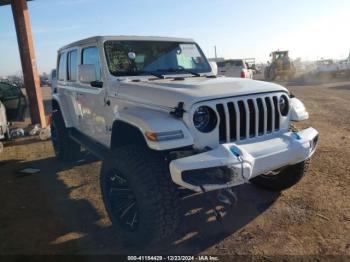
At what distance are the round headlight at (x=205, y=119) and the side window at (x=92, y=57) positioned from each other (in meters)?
1.72

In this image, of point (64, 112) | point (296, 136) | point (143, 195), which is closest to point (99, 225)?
point (143, 195)

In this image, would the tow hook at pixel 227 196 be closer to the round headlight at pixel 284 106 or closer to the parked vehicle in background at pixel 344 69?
the round headlight at pixel 284 106

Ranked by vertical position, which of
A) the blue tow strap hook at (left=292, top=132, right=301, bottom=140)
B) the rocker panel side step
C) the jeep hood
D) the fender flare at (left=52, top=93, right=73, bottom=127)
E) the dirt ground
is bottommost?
the dirt ground

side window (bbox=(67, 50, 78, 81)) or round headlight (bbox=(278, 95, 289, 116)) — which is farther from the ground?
side window (bbox=(67, 50, 78, 81))

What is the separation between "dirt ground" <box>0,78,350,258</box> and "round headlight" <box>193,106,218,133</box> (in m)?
1.18

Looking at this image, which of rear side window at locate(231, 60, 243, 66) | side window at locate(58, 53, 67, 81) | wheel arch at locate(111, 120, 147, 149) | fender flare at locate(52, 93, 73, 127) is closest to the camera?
wheel arch at locate(111, 120, 147, 149)

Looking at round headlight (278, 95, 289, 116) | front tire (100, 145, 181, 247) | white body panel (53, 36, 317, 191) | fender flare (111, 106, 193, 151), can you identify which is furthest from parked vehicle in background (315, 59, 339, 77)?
front tire (100, 145, 181, 247)

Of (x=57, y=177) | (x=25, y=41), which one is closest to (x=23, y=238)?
(x=57, y=177)

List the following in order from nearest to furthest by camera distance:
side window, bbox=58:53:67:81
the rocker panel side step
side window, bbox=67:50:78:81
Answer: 1. the rocker panel side step
2. side window, bbox=67:50:78:81
3. side window, bbox=58:53:67:81

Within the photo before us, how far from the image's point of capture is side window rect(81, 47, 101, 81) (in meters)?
4.40

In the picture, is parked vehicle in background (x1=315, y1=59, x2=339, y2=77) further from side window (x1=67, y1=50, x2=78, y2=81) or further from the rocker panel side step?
the rocker panel side step

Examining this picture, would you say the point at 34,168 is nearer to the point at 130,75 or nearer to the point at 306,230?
the point at 130,75

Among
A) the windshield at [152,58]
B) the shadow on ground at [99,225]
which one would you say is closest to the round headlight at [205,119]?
the shadow on ground at [99,225]

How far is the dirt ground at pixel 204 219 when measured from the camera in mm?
3381
